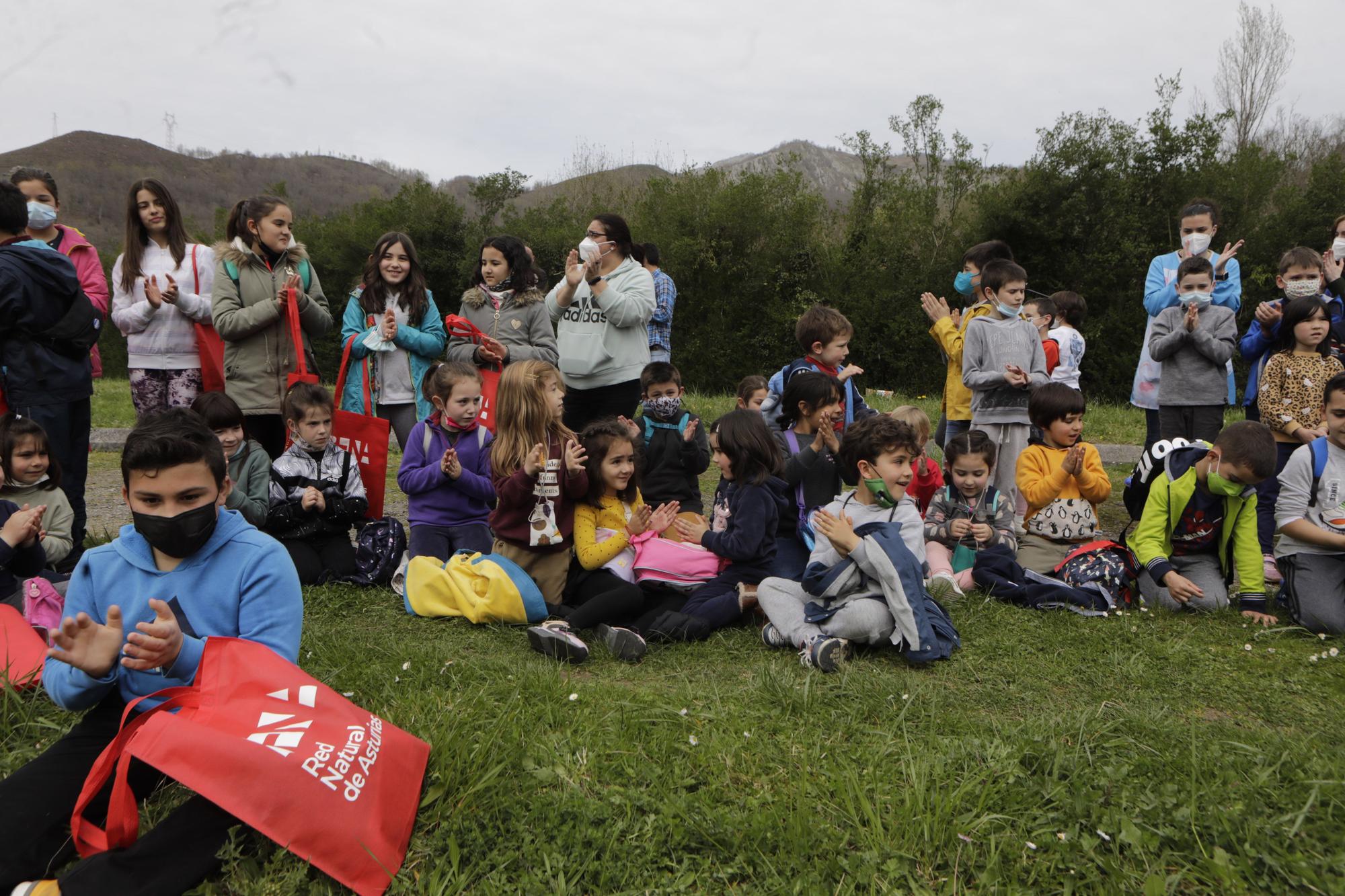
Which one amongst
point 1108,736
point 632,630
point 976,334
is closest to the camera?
point 1108,736

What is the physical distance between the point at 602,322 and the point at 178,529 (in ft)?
12.5

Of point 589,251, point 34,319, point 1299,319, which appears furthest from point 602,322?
point 1299,319

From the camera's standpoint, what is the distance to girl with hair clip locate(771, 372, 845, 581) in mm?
5168

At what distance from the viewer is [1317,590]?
15.5ft

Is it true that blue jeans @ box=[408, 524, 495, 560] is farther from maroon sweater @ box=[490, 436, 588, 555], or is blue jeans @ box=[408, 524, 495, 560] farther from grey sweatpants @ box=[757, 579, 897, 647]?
grey sweatpants @ box=[757, 579, 897, 647]

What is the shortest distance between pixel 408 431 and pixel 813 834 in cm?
491

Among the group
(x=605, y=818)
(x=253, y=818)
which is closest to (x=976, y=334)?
(x=605, y=818)

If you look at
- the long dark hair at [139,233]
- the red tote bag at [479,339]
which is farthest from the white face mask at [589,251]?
the long dark hair at [139,233]

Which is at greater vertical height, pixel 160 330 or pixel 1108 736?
pixel 160 330

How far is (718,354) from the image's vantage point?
1953cm

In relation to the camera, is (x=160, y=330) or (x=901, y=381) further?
(x=901, y=381)

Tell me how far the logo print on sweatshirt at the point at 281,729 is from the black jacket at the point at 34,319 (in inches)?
150

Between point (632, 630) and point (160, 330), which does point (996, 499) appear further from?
point (160, 330)

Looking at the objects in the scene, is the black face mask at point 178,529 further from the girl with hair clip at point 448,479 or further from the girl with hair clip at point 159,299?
the girl with hair clip at point 159,299
